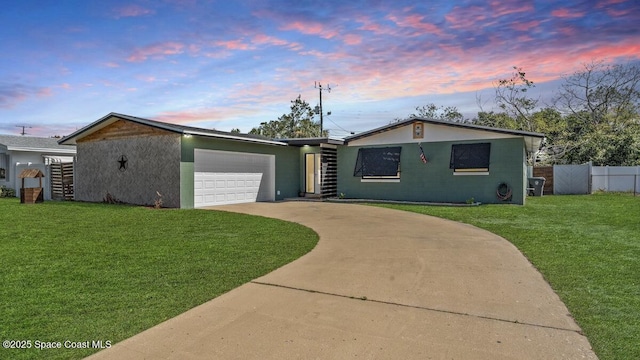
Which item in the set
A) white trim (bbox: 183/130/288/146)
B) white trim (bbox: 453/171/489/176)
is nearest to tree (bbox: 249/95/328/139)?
white trim (bbox: 183/130/288/146)

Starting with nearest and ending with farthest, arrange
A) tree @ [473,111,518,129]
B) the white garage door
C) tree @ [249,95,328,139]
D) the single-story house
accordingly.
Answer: the single-story house < the white garage door < tree @ [473,111,518,129] < tree @ [249,95,328,139]

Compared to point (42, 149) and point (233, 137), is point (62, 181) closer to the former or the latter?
point (42, 149)

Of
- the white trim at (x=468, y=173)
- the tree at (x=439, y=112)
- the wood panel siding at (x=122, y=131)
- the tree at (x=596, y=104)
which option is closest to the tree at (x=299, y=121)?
the tree at (x=439, y=112)

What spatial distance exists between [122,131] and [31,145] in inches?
366

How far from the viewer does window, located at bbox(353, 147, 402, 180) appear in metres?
16.5

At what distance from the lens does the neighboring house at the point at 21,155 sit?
19484 millimetres

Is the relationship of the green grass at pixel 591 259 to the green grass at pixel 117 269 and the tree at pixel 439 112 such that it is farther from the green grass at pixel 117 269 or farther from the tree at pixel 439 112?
the tree at pixel 439 112

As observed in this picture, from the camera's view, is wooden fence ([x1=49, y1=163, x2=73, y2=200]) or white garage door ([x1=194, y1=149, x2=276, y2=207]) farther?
wooden fence ([x1=49, y1=163, x2=73, y2=200])

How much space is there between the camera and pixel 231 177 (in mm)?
15289

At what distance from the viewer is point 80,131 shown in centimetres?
1573

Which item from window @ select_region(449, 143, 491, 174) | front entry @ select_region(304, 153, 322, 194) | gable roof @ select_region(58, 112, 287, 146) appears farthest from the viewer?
front entry @ select_region(304, 153, 322, 194)

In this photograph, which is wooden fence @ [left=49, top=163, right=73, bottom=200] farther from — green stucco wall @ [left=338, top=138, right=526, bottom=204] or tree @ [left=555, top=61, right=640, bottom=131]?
tree @ [left=555, top=61, right=640, bottom=131]

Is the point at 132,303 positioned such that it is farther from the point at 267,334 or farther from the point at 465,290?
the point at 465,290

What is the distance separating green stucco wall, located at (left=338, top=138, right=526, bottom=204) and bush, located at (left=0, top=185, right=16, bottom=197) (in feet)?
55.6
